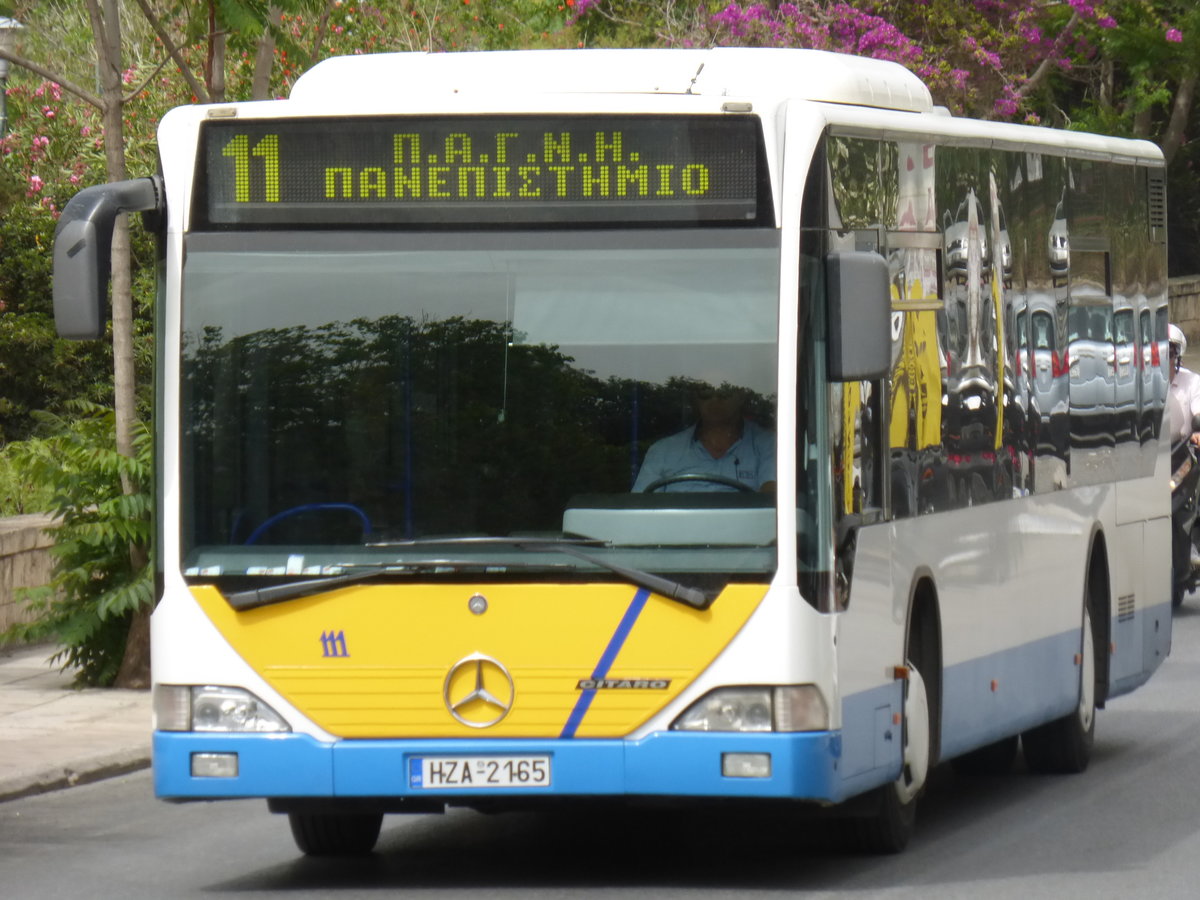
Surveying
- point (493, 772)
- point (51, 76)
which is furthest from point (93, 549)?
point (493, 772)

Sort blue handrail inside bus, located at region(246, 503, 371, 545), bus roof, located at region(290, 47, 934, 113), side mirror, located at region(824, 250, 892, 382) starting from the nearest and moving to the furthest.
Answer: side mirror, located at region(824, 250, 892, 382) < blue handrail inside bus, located at region(246, 503, 371, 545) < bus roof, located at region(290, 47, 934, 113)

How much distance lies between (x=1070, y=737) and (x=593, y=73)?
457cm

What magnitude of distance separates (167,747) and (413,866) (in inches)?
50.0

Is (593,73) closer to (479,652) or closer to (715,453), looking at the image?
(715,453)

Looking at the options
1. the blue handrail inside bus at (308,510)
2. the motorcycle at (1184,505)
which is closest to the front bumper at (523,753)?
the blue handrail inside bus at (308,510)

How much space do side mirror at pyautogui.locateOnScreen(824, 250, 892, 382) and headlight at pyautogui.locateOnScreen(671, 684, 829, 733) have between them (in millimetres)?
991

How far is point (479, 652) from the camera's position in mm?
8445

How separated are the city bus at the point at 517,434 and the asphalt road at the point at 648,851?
467 mm

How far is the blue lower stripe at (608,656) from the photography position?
835 centimetres

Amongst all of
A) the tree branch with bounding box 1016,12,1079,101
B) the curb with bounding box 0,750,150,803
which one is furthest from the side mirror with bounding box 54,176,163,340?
the tree branch with bounding box 1016,12,1079,101

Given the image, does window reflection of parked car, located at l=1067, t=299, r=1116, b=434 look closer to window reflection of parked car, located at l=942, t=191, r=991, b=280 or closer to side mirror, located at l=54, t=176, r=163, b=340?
window reflection of parked car, located at l=942, t=191, r=991, b=280

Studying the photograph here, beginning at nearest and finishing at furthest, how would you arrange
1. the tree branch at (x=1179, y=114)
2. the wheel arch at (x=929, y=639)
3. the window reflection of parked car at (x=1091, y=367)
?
the wheel arch at (x=929, y=639) → the window reflection of parked car at (x=1091, y=367) → the tree branch at (x=1179, y=114)

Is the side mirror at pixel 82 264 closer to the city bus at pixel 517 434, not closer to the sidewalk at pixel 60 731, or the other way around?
the city bus at pixel 517 434

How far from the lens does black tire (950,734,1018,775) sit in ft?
40.5
